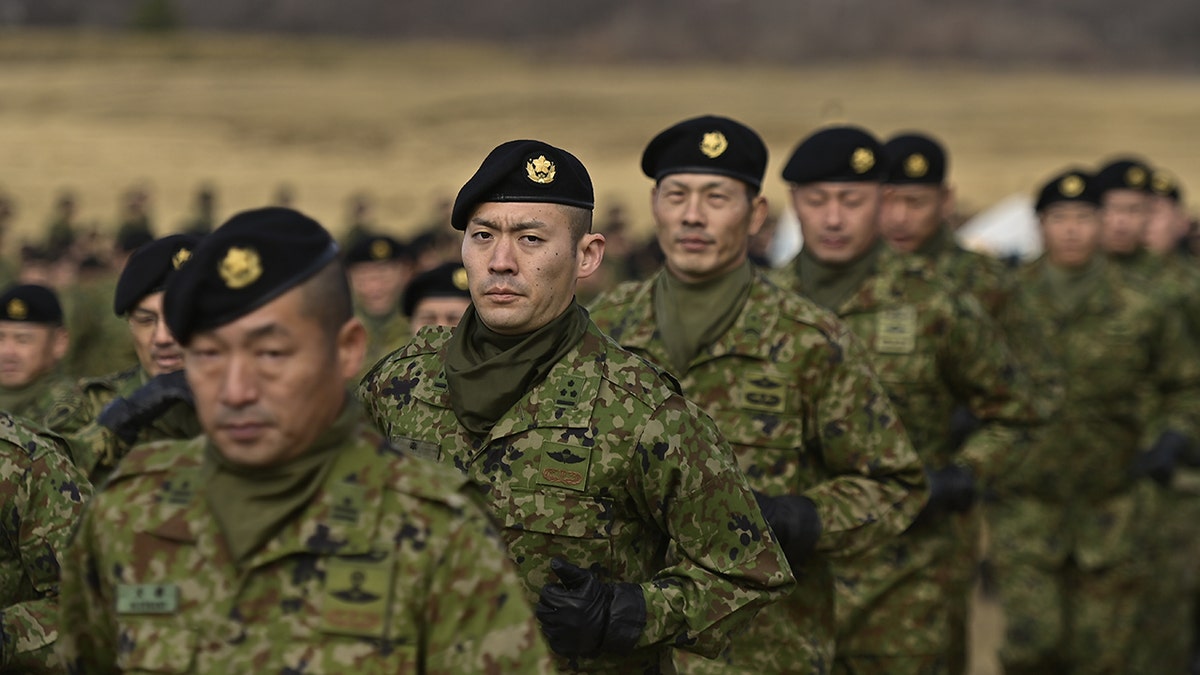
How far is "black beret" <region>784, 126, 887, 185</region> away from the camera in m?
6.91

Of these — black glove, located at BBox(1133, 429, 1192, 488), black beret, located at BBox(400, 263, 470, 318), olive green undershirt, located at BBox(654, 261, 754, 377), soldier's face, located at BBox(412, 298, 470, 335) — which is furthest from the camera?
black glove, located at BBox(1133, 429, 1192, 488)

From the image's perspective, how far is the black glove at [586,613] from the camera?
4.02m

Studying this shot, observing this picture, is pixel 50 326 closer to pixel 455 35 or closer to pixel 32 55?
pixel 32 55

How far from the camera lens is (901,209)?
929 centimetres

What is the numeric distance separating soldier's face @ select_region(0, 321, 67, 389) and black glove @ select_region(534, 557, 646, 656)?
4.42m

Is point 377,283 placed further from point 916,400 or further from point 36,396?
point 916,400

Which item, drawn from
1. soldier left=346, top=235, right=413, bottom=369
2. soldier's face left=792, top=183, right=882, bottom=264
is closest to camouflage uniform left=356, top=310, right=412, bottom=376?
soldier left=346, top=235, right=413, bottom=369

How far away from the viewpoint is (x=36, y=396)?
768 centimetres

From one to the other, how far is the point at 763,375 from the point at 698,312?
0.32m

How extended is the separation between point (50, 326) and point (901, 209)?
14.2 ft

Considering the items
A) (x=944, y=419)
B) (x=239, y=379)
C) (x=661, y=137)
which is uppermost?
(x=661, y=137)

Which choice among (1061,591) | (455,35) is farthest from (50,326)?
(455,35)

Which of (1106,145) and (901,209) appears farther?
(1106,145)

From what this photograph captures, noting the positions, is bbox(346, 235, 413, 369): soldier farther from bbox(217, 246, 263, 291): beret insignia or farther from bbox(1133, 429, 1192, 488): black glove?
bbox(217, 246, 263, 291): beret insignia
